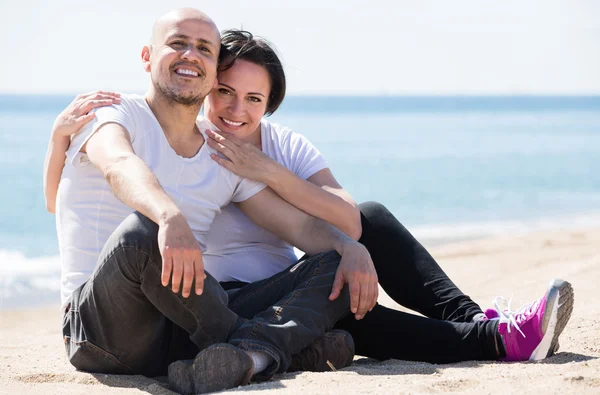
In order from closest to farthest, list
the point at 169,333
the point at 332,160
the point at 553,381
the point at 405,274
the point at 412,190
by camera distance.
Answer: the point at 553,381 < the point at 169,333 < the point at 405,274 < the point at 412,190 < the point at 332,160

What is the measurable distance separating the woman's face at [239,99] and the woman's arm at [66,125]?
0.49 meters

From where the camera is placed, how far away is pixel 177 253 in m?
2.55

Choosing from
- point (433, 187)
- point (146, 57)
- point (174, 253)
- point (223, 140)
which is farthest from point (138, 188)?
point (433, 187)

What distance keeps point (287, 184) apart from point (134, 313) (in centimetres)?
93

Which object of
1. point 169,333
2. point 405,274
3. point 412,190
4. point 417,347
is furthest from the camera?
point 412,190

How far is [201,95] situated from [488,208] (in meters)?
9.10

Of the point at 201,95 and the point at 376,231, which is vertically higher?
the point at 201,95

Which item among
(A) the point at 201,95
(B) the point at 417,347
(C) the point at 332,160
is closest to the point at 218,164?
(A) the point at 201,95

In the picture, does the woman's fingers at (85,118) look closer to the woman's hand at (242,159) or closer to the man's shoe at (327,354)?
the woman's hand at (242,159)

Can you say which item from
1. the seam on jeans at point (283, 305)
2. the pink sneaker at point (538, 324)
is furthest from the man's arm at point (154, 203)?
the pink sneaker at point (538, 324)

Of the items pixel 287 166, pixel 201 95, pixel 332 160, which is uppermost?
pixel 201 95

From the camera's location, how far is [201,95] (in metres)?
3.35

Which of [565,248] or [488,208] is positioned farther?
[488,208]

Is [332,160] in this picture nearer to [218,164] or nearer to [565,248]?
[565,248]
